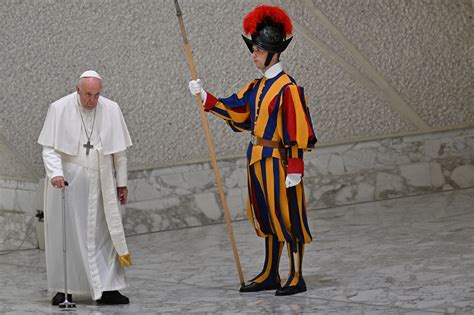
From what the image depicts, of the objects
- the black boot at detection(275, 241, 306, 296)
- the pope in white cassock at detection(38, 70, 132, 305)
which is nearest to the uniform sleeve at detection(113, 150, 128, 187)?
the pope in white cassock at detection(38, 70, 132, 305)

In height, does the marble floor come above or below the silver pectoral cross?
below

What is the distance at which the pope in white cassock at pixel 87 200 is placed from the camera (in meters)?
5.82

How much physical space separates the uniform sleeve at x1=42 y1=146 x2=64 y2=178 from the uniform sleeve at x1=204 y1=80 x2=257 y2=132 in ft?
2.89

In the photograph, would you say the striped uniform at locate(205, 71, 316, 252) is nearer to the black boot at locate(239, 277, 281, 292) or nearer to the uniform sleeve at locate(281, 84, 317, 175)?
the uniform sleeve at locate(281, 84, 317, 175)

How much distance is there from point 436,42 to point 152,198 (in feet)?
9.58

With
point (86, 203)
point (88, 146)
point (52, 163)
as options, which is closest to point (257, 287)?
point (86, 203)

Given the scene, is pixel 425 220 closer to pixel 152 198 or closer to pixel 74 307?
pixel 152 198

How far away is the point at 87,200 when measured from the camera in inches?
231

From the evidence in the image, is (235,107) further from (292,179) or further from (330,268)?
(330,268)

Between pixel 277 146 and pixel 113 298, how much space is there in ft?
3.98

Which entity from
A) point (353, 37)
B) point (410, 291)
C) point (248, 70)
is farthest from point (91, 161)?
point (353, 37)

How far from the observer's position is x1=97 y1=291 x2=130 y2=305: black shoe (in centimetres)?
585

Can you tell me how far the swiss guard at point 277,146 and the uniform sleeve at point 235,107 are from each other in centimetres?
7

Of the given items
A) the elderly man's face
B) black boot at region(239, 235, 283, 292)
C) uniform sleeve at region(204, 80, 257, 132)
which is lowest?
black boot at region(239, 235, 283, 292)
